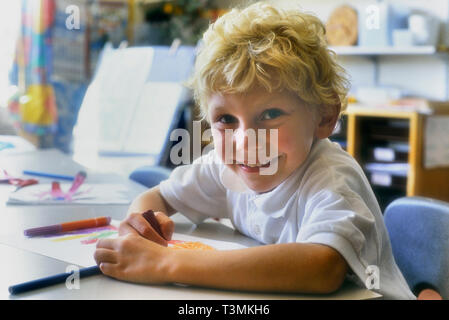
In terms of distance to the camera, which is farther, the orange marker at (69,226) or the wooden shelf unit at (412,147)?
the wooden shelf unit at (412,147)

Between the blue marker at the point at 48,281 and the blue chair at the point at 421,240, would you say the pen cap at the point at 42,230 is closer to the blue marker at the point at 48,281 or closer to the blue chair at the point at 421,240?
the blue marker at the point at 48,281

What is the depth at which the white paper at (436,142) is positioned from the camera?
169 cm

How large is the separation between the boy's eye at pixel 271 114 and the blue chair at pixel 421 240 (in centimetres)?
20

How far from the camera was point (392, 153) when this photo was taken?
175cm

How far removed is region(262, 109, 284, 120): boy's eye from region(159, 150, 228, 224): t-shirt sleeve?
7.1 inches

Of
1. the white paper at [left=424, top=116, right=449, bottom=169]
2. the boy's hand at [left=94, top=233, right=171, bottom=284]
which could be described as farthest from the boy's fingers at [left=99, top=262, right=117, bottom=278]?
the white paper at [left=424, top=116, right=449, bottom=169]

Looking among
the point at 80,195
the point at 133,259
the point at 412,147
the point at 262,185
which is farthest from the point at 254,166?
the point at 412,147

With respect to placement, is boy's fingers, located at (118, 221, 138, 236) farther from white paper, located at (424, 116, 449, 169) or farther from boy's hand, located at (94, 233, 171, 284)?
white paper, located at (424, 116, 449, 169)

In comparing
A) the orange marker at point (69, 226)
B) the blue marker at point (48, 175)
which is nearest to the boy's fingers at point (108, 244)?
the orange marker at point (69, 226)

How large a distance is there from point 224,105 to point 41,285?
0.64 ft

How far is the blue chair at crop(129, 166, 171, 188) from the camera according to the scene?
2.53 feet

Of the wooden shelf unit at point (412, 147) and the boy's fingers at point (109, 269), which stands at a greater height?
the boy's fingers at point (109, 269)

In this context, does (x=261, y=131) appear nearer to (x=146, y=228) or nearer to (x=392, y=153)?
(x=146, y=228)
